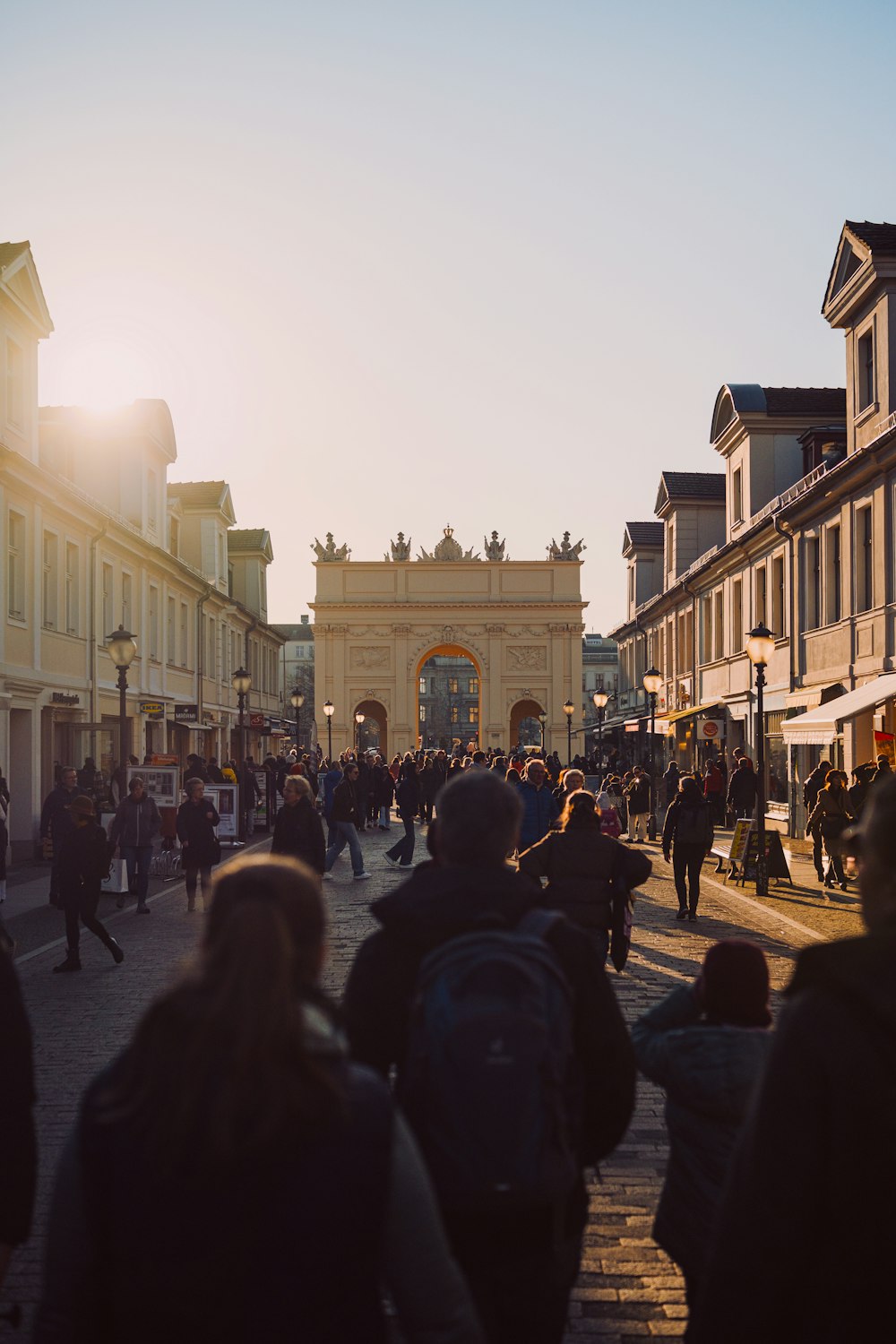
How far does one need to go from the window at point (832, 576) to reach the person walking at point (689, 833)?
45.3 feet

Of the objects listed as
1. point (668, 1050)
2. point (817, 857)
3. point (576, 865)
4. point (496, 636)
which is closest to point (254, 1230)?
point (668, 1050)

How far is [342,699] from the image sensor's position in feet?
249

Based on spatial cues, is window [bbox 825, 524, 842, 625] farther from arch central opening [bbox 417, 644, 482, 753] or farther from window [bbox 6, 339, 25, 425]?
arch central opening [bbox 417, 644, 482, 753]

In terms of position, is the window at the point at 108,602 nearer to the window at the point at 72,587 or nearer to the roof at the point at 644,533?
the window at the point at 72,587

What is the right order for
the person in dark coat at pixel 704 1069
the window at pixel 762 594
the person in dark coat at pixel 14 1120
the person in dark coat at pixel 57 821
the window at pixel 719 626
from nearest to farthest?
the person in dark coat at pixel 14 1120, the person in dark coat at pixel 704 1069, the person in dark coat at pixel 57 821, the window at pixel 762 594, the window at pixel 719 626

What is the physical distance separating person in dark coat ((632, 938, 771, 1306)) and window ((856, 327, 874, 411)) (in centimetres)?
2386

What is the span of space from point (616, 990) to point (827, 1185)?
9041 mm

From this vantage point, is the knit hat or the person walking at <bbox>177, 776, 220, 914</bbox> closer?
the knit hat

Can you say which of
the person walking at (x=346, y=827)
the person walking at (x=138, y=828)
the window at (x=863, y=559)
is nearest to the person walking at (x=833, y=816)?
the person walking at (x=346, y=827)

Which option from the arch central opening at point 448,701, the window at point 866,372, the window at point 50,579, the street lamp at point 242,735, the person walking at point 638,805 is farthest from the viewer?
the arch central opening at point 448,701

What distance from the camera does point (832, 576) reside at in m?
28.6

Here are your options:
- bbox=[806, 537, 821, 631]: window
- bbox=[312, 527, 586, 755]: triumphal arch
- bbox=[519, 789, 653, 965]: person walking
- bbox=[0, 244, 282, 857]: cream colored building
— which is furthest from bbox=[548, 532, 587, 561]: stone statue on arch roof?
bbox=[519, 789, 653, 965]: person walking

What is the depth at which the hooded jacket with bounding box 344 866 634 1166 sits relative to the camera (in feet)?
10.4

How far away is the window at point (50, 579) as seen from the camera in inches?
1123
